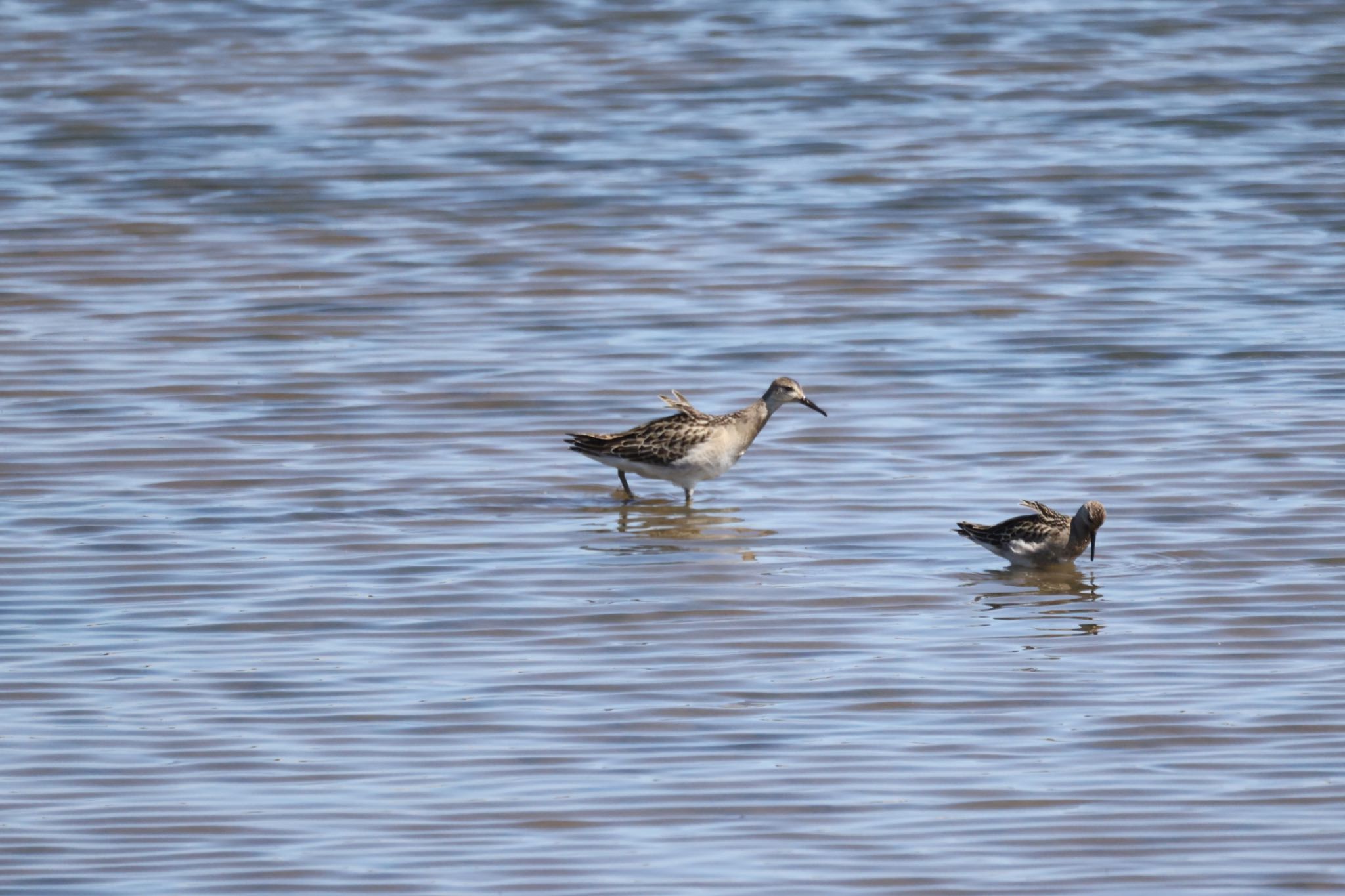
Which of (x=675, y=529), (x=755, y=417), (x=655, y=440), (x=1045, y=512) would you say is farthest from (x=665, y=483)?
(x=1045, y=512)

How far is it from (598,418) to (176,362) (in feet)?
10.3

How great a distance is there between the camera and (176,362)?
15203 millimetres

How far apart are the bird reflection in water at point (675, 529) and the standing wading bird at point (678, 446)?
0.68 feet

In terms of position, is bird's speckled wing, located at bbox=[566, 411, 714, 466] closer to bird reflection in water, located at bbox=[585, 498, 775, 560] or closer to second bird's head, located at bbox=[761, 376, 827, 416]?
bird reflection in water, located at bbox=[585, 498, 775, 560]

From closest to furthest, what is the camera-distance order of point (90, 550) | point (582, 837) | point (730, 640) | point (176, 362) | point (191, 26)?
point (582, 837), point (730, 640), point (90, 550), point (176, 362), point (191, 26)

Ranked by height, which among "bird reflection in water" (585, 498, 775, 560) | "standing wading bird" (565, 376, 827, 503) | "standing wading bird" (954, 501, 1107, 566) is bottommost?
"bird reflection in water" (585, 498, 775, 560)

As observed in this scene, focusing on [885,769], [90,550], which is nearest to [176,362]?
[90,550]

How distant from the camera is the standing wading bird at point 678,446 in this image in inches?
493

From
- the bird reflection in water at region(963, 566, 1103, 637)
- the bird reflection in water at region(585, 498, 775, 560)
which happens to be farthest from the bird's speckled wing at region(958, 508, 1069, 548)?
the bird reflection in water at region(585, 498, 775, 560)

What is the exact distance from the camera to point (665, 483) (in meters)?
14.1

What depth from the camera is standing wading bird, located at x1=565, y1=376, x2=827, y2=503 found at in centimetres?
1252

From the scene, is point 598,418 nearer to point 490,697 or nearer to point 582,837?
point 490,697

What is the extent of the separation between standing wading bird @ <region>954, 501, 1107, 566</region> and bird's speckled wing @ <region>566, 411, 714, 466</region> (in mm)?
2121

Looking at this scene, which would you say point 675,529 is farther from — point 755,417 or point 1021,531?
point 1021,531
